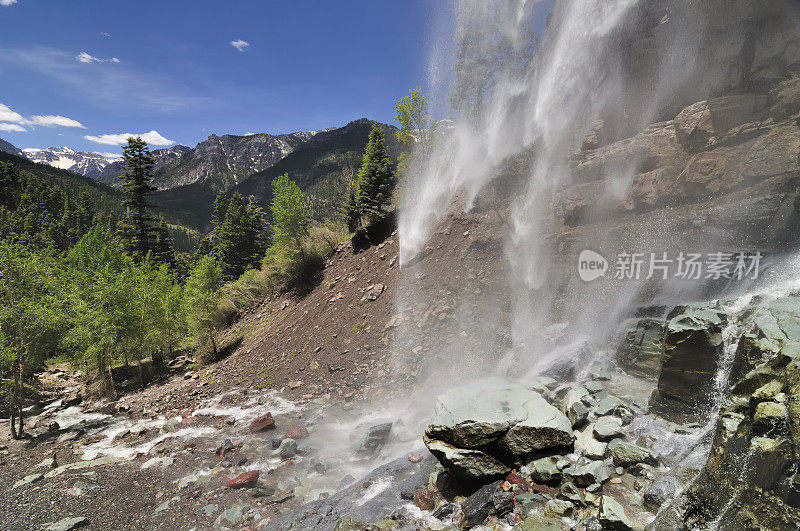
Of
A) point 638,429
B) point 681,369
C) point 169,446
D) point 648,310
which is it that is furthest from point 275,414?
point 648,310

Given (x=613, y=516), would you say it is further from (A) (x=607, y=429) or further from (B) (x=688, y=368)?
(B) (x=688, y=368)

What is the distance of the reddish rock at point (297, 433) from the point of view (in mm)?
11299

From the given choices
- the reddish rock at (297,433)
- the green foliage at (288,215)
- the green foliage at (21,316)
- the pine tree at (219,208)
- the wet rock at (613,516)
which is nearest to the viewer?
the wet rock at (613,516)

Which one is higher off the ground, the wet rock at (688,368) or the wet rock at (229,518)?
the wet rock at (688,368)

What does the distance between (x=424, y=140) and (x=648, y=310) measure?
2562cm

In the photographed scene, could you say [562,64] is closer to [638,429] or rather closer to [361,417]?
[638,429]

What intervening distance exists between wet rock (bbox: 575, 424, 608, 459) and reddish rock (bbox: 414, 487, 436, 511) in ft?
9.96

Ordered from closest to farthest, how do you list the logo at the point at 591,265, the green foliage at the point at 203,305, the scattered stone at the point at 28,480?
the scattered stone at the point at 28,480
the logo at the point at 591,265
the green foliage at the point at 203,305

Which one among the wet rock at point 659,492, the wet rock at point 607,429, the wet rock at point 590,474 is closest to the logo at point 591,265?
the wet rock at point 607,429

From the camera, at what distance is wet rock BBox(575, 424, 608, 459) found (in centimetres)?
621

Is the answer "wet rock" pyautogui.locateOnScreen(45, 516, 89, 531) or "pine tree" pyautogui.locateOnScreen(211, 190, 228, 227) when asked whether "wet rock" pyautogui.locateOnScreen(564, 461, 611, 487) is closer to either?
"wet rock" pyautogui.locateOnScreen(45, 516, 89, 531)

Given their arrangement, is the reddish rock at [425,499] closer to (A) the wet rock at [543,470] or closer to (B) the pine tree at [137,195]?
(A) the wet rock at [543,470]

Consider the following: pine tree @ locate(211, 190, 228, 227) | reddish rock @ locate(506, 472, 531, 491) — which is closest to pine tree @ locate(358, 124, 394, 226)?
reddish rock @ locate(506, 472, 531, 491)

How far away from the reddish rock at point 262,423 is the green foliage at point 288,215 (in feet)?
48.2
